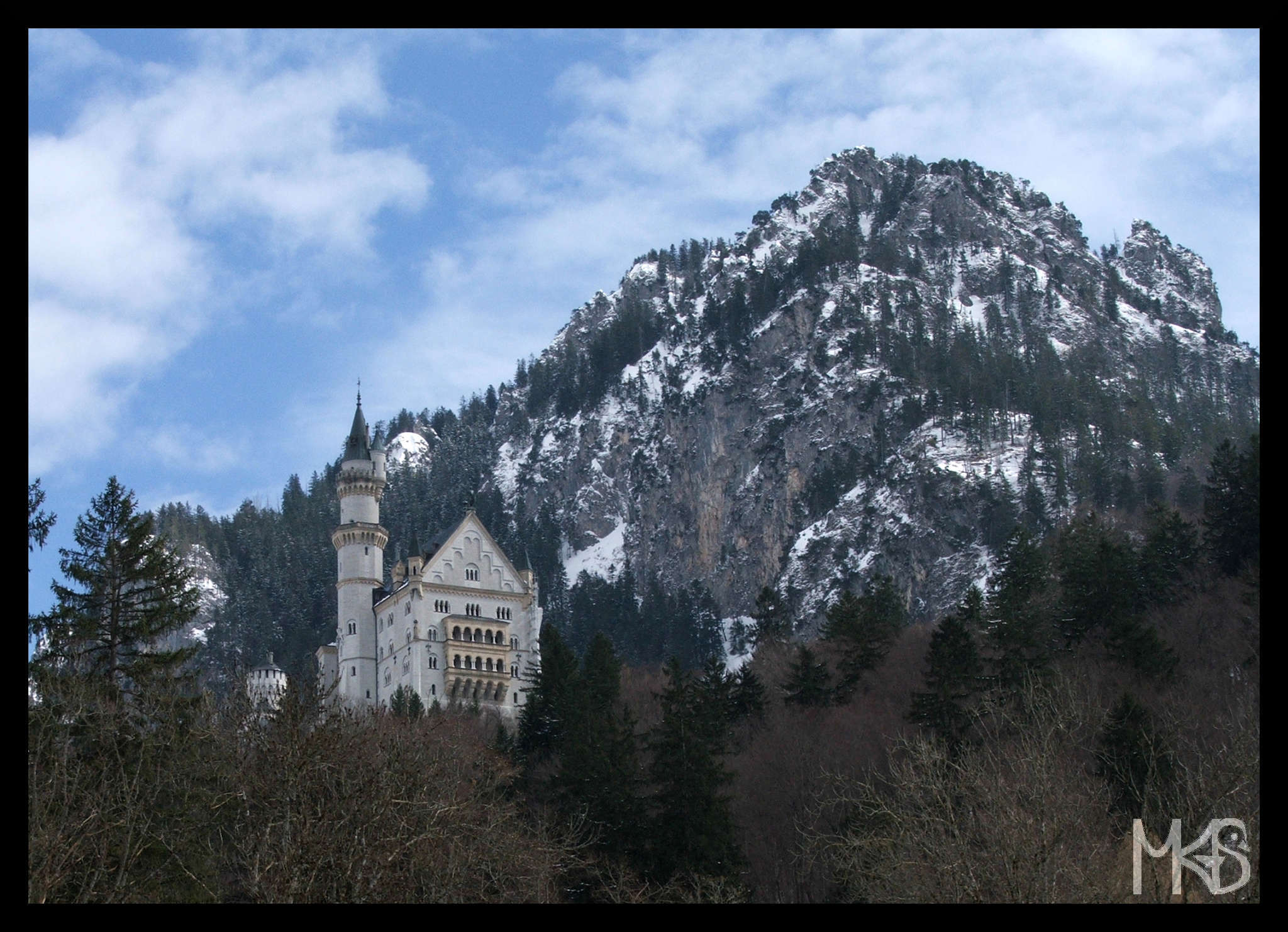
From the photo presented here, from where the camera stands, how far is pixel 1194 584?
7238 cm

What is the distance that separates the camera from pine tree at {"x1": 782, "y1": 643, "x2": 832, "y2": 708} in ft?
229

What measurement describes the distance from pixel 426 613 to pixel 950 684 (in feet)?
226

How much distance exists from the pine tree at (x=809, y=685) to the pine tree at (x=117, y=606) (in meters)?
31.6

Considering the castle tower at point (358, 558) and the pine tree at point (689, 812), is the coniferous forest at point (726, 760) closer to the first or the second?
the pine tree at point (689, 812)

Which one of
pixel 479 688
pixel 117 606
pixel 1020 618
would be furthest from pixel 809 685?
pixel 479 688

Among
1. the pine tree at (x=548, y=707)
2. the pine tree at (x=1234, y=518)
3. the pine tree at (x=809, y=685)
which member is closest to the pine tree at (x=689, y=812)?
the pine tree at (x=548, y=707)

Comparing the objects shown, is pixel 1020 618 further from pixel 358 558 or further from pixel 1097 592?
pixel 358 558

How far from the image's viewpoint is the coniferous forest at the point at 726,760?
28609 millimetres

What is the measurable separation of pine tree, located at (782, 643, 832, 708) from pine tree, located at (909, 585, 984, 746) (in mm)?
7310

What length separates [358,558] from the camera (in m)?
127
